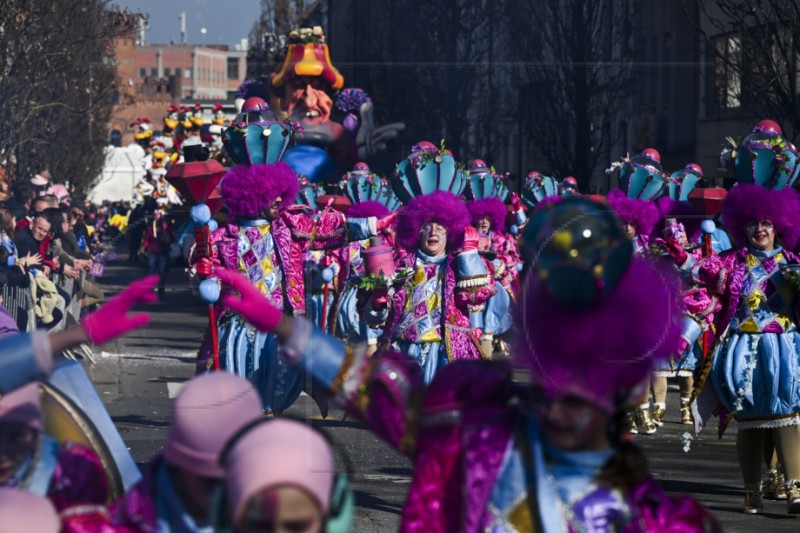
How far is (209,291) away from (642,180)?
5854 millimetres

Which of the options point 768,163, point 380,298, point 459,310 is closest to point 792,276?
point 768,163

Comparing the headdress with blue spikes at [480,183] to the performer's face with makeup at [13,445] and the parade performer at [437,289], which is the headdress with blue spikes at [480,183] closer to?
the parade performer at [437,289]

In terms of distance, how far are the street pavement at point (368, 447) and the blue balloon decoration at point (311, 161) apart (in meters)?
5.53

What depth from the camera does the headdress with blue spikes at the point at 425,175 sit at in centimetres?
1111

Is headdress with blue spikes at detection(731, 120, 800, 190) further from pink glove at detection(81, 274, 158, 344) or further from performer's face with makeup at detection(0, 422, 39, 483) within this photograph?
performer's face with makeup at detection(0, 422, 39, 483)

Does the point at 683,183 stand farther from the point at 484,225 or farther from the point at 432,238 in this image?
the point at 432,238

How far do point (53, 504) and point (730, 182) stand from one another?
18838 mm

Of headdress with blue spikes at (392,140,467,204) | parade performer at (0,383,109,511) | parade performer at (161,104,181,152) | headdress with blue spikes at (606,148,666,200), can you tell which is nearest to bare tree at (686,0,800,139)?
headdress with blue spikes at (606,148,666,200)

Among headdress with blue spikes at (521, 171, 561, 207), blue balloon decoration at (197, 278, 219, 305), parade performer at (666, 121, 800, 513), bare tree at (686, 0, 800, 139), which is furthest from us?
headdress with blue spikes at (521, 171, 561, 207)

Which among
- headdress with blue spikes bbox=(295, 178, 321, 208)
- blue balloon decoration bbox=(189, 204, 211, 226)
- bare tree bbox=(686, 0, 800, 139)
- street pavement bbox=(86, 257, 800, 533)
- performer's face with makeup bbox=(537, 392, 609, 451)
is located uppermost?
bare tree bbox=(686, 0, 800, 139)

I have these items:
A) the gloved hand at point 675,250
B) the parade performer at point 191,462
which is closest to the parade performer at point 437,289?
the gloved hand at point 675,250

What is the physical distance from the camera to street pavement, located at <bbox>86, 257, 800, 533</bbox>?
908cm

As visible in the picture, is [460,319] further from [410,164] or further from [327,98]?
[327,98]

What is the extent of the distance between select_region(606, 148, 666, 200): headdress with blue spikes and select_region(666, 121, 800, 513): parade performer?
5241mm
